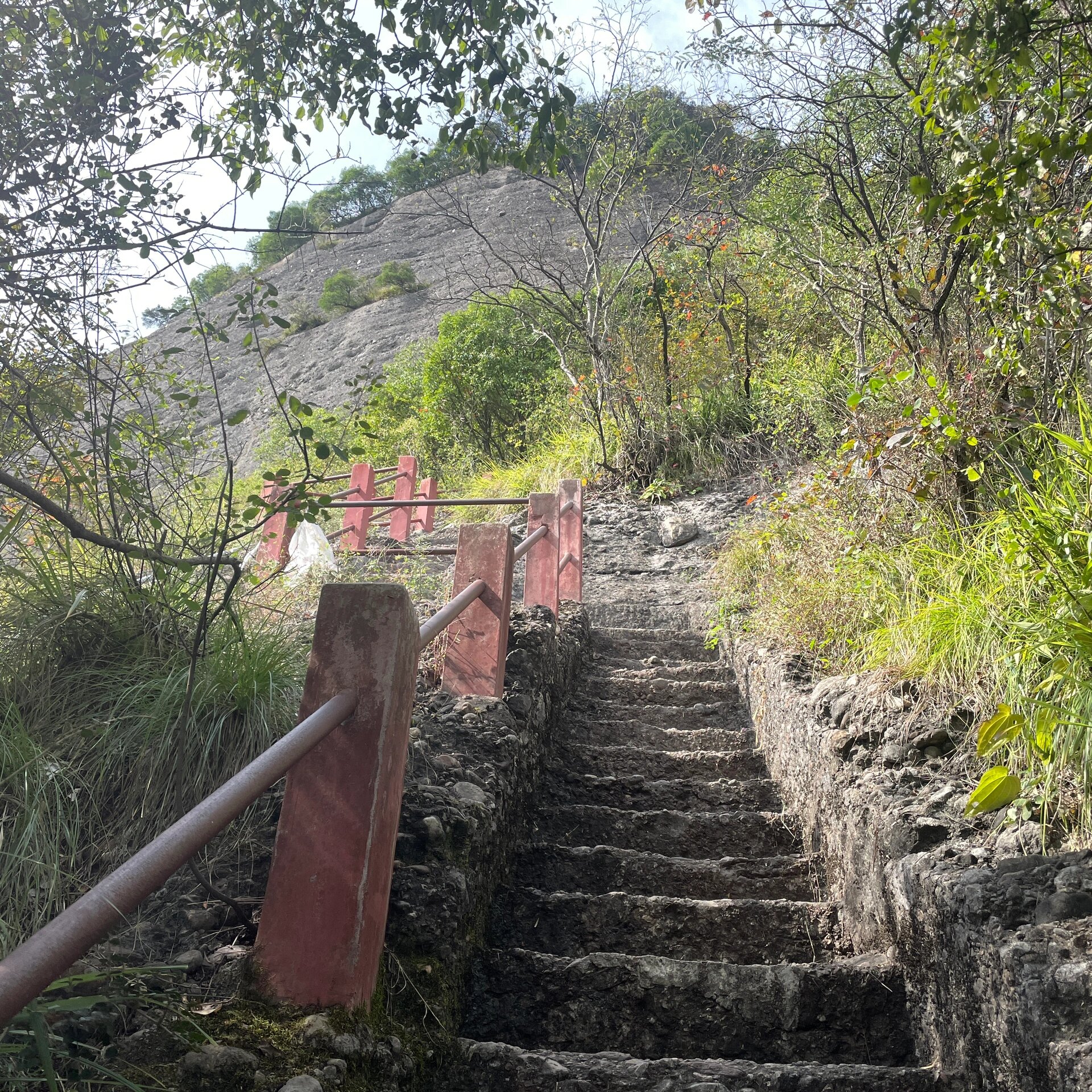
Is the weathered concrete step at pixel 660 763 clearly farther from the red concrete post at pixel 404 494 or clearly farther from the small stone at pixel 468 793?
the red concrete post at pixel 404 494

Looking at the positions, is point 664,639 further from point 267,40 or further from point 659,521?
point 267,40

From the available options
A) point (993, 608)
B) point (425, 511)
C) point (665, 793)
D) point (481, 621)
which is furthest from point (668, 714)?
point (425, 511)

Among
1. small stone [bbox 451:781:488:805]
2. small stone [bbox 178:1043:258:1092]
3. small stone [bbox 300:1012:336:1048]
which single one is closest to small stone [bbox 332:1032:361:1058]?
small stone [bbox 300:1012:336:1048]

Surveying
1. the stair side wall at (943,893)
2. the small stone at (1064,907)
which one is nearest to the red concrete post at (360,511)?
the stair side wall at (943,893)

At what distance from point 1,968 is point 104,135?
2.37 metres

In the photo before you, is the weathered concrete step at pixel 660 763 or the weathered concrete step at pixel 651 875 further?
the weathered concrete step at pixel 660 763

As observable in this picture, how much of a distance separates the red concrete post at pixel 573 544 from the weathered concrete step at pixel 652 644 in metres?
0.33

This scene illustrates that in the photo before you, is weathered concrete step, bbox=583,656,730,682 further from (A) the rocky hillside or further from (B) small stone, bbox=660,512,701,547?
(A) the rocky hillside

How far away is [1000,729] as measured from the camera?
83.7 inches

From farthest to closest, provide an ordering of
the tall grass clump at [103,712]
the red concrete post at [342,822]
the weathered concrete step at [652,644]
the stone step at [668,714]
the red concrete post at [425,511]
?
the red concrete post at [425,511] → the weathered concrete step at [652,644] → the stone step at [668,714] → the tall grass clump at [103,712] → the red concrete post at [342,822]

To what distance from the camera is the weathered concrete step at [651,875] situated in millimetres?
2883

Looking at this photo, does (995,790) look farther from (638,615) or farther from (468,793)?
(638,615)

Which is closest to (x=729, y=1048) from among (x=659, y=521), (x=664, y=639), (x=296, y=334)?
(x=664, y=639)

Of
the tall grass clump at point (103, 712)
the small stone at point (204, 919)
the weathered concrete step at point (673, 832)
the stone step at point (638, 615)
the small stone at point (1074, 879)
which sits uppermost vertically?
the tall grass clump at point (103, 712)
